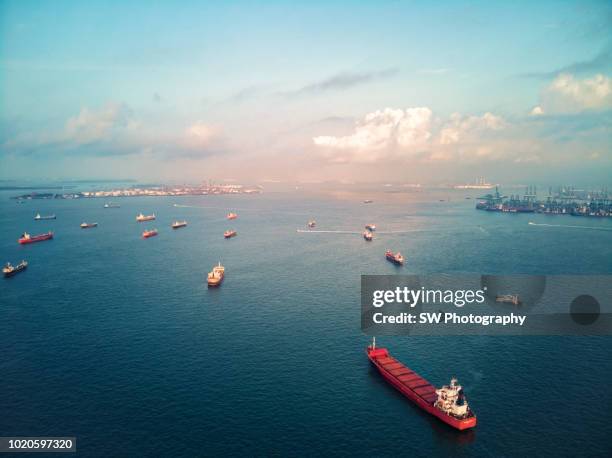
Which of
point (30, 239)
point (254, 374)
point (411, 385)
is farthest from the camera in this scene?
point (30, 239)

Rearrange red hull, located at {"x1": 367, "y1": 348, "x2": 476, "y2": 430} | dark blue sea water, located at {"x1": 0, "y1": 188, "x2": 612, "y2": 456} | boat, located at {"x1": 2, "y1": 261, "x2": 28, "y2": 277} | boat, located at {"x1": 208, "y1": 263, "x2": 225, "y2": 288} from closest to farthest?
dark blue sea water, located at {"x1": 0, "y1": 188, "x2": 612, "y2": 456} → red hull, located at {"x1": 367, "y1": 348, "x2": 476, "y2": 430} → boat, located at {"x1": 208, "y1": 263, "x2": 225, "y2": 288} → boat, located at {"x1": 2, "y1": 261, "x2": 28, "y2": 277}

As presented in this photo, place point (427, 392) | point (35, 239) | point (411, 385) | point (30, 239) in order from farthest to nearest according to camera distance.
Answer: point (35, 239), point (30, 239), point (411, 385), point (427, 392)

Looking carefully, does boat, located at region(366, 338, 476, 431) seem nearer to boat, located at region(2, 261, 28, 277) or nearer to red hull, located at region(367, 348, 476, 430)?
red hull, located at region(367, 348, 476, 430)

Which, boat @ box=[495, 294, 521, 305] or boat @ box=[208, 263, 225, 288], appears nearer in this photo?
boat @ box=[495, 294, 521, 305]

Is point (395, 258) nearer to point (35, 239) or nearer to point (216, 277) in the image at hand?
point (216, 277)

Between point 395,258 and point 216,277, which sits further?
point 395,258

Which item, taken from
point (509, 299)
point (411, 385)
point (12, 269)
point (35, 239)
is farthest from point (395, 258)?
point (35, 239)

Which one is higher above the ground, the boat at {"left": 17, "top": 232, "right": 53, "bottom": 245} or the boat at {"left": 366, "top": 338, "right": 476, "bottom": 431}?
the boat at {"left": 17, "top": 232, "right": 53, "bottom": 245}

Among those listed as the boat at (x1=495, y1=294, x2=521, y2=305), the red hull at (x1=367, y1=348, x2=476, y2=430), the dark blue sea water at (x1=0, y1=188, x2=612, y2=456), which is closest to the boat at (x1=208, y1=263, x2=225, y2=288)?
the dark blue sea water at (x1=0, y1=188, x2=612, y2=456)

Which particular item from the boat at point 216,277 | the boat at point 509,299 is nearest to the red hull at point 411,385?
the boat at point 509,299
